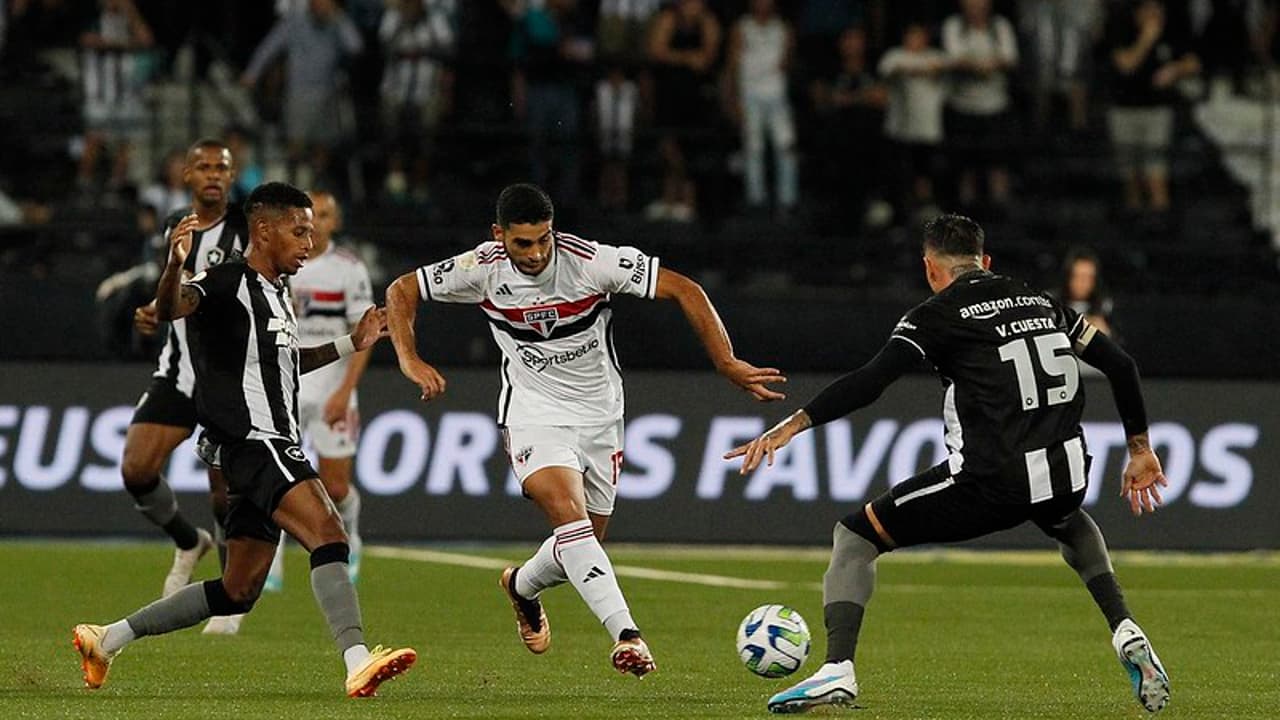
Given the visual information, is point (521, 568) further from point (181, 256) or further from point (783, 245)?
point (783, 245)

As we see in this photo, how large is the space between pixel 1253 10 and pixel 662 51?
589cm

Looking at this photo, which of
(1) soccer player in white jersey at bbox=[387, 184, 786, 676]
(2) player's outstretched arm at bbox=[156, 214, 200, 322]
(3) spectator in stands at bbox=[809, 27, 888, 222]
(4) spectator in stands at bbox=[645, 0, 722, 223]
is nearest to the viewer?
(2) player's outstretched arm at bbox=[156, 214, 200, 322]

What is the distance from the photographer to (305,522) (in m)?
9.09

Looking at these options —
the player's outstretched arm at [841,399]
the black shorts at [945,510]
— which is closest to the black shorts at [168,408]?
the player's outstretched arm at [841,399]

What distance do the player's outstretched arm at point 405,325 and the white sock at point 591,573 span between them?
81 cm

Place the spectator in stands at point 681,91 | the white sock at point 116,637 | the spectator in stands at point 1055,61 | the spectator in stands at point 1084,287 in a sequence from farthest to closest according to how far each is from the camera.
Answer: the spectator in stands at point 1055,61 → the spectator in stands at point 681,91 → the spectator in stands at point 1084,287 → the white sock at point 116,637

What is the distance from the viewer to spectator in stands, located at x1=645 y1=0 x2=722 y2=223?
20984mm

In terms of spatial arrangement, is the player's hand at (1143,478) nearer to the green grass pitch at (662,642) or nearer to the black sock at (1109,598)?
the black sock at (1109,598)

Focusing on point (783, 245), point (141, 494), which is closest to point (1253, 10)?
point (783, 245)

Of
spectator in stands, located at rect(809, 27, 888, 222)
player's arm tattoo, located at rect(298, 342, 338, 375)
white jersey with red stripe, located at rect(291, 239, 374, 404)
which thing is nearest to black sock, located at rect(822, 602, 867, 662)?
player's arm tattoo, located at rect(298, 342, 338, 375)

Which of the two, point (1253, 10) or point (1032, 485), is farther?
point (1253, 10)

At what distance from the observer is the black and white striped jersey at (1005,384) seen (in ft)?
28.9

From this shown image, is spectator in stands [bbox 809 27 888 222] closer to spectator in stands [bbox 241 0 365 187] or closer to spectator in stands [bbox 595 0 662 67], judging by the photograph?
spectator in stands [bbox 595 0 662 67]

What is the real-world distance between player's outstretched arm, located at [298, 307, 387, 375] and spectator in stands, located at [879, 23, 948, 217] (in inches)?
457
